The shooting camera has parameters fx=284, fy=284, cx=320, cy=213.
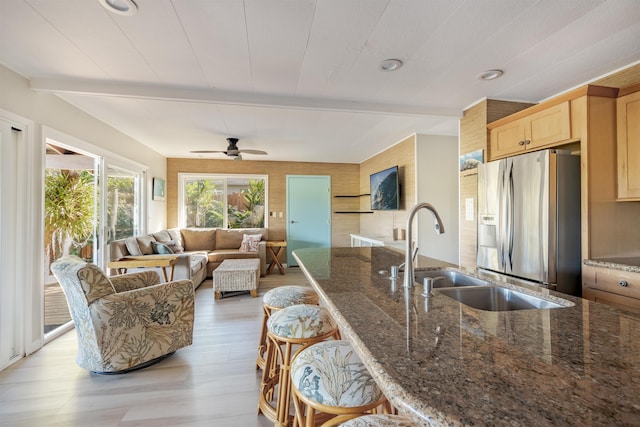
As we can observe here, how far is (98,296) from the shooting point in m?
2.01

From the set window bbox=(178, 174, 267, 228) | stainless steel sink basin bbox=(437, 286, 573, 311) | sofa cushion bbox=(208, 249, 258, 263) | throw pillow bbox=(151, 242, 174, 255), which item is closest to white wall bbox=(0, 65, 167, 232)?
throw pillow bbox=(151, 242, 174, 255)

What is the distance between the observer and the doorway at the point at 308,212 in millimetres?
6328

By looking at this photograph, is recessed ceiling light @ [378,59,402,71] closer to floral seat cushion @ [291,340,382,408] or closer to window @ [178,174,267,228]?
floral seat cushion @ [291,340,382,408]

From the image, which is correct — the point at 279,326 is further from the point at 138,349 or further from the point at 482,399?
the point at 138,349

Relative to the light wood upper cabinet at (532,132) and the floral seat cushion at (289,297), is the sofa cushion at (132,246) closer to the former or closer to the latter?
the floral seat cushion at (289,297)

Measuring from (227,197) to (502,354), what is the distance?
604 cm

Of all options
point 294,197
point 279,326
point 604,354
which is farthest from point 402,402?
point 294,197

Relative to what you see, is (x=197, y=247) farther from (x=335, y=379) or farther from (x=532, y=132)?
(x=532, y=132)

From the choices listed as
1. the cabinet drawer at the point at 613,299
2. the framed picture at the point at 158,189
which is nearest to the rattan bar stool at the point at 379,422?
the cabinet drawer at the point at 613,299

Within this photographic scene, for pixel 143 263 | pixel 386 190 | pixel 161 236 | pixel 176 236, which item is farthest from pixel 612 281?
pixel 176 236

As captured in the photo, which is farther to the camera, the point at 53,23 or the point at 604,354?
the point at 53,23

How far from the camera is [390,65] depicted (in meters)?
2.19

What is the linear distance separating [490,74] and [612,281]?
175 centimetres

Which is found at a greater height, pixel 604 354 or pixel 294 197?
pixel 294 197
